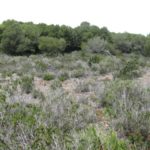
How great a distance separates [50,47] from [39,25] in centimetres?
789

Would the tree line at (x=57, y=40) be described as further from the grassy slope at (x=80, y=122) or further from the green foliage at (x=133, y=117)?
the green foliage at (x=133, y=117)

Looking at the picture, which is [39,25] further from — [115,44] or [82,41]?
→ [115,44]

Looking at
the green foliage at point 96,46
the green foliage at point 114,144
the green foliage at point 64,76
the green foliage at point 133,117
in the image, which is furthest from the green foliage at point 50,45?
the green foliage at point 114,144

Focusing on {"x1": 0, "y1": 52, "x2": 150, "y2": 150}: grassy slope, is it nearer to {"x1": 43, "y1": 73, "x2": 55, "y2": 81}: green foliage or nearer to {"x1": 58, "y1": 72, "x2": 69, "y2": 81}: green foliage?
{"x1": 58, "y1": 72, "x2": 69, "y2": 81}: green foliage

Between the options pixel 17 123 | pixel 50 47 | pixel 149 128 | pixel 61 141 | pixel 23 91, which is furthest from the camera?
pixel 50 47

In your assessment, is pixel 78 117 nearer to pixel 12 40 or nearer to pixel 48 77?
pixel 48 77

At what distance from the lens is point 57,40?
112ft

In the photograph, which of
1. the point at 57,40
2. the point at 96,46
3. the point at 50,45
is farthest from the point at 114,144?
the point at 57,40

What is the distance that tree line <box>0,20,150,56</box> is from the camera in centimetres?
3325

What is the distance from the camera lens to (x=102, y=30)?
41.3m

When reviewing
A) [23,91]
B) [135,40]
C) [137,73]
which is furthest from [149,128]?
[135,40]

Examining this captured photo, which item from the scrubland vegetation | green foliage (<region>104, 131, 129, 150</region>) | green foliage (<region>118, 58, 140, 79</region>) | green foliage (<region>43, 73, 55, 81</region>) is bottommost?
green foliage (<region>43, 73, 55, 81</region>)

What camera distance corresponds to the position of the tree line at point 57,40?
33250 mm

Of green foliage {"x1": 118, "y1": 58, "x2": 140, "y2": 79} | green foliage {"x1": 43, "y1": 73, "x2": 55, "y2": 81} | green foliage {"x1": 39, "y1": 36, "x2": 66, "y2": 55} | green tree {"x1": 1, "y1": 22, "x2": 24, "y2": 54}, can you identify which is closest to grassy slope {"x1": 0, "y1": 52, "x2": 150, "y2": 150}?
green foliage {"x1": 43, "y1": 73, "x2": 55, "y2": 81}
